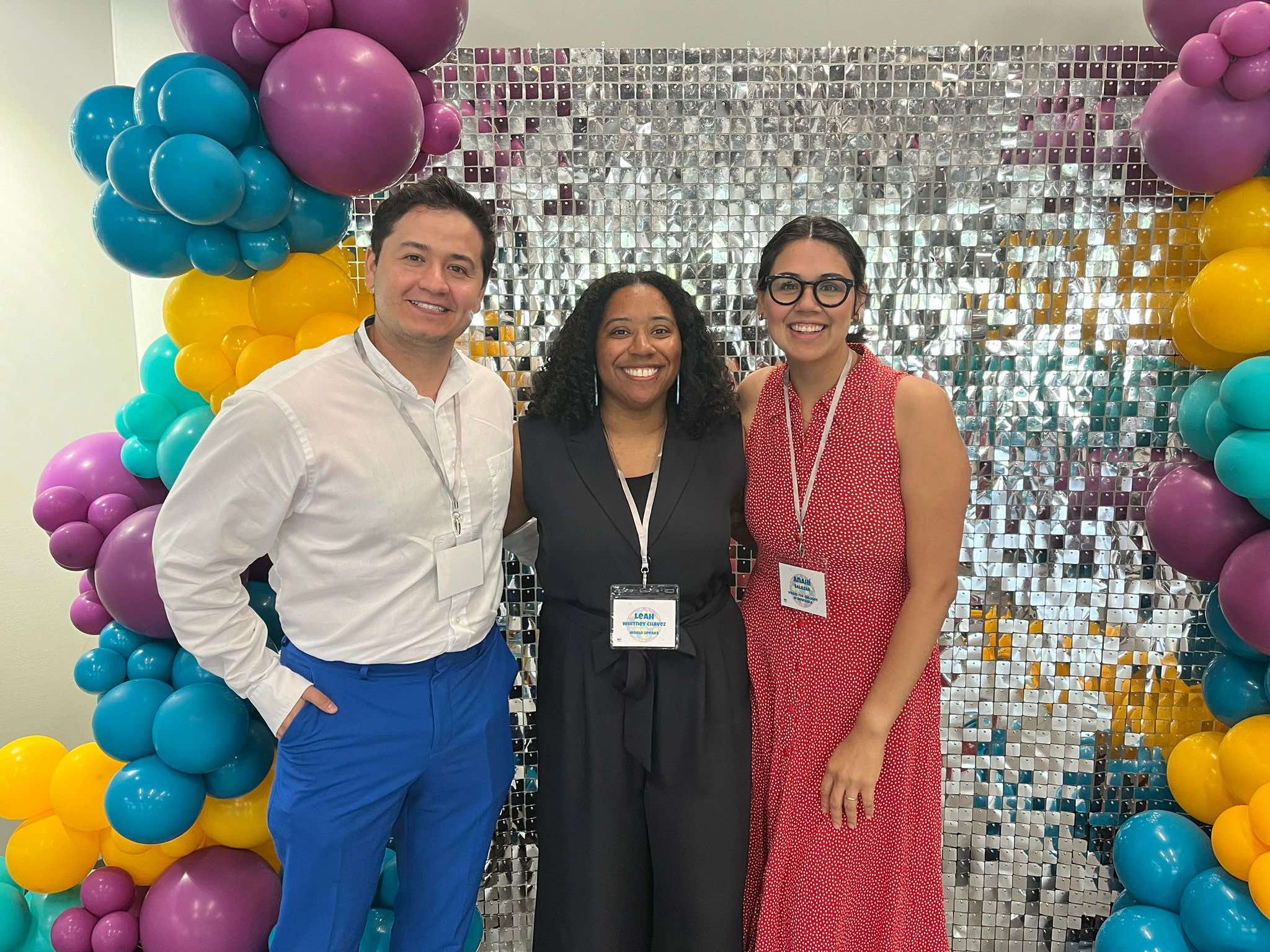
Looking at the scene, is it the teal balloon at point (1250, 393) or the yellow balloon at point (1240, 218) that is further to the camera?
the yellow balloon at point (1240, 218)

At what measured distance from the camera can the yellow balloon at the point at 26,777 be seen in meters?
1.80

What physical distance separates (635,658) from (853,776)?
516mm

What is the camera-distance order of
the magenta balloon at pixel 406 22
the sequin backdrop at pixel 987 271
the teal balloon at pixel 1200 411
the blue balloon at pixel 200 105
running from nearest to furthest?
the blue balloon at pixel 200 105 < the magenta balloon at pixel 406 22 < the teal balloon at pixel 1200 411 < the sequin backdrop at pixel 987 271

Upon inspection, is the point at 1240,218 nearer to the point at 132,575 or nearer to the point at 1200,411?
the point at 1200,411

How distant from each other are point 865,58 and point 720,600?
5.19 ft

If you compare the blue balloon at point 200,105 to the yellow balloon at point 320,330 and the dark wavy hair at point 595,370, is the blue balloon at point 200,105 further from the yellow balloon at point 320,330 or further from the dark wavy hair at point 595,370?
the dark wavy hair at point 595,370

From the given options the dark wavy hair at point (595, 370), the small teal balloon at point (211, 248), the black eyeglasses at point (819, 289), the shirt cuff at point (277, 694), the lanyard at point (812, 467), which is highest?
the small teal balloon at point (211, 248)

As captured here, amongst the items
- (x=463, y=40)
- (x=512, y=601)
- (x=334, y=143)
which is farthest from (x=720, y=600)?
(x=463, y=40)

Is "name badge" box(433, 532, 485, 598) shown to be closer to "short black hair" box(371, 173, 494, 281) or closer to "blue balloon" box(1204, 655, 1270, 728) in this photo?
"short black hair" box(371, 173, 494, 281)

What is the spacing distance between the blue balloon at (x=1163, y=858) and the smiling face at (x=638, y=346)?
166 cm

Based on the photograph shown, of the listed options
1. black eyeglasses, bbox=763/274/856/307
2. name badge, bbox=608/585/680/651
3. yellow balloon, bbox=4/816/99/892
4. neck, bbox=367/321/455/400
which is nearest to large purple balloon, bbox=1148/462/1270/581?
black eyeglasses, bbox=763/274/856/307

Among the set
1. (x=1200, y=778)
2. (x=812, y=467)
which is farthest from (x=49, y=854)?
(x=1200, y=778)

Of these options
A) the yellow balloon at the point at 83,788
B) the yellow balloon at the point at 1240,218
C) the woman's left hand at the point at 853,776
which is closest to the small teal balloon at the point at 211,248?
the yellow balloon at the point at 83,788

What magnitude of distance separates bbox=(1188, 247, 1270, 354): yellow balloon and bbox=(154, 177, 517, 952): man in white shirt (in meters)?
1.59
